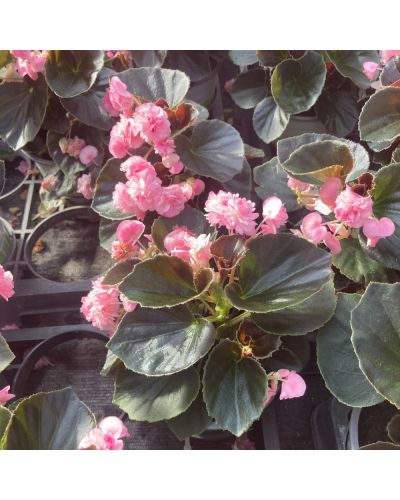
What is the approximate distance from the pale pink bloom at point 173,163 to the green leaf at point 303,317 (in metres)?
0.27

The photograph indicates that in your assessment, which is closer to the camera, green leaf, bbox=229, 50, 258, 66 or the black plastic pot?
the black plastic pot

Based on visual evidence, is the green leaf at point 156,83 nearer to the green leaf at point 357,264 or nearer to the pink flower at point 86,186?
the pink flower at point 86,186

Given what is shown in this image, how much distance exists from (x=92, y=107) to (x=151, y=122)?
0.31 m

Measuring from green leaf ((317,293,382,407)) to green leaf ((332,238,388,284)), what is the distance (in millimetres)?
49

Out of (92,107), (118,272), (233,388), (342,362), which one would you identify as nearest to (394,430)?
(342,362)

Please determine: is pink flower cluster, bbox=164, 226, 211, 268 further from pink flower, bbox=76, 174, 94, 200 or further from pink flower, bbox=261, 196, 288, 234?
pink flower, bbox=76, 174, 94, 200

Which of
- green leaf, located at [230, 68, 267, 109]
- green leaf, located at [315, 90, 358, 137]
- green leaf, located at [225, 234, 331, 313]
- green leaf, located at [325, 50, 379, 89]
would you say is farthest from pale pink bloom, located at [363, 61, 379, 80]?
green leaf, located at [225, 234, 331, 313]

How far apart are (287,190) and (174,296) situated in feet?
1.12

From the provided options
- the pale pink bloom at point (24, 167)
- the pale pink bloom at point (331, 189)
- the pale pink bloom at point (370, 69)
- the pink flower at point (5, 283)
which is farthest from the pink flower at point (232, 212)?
the pale pink bloom at point (24, 167)

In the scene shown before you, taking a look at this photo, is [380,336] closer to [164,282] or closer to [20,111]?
[164,282]

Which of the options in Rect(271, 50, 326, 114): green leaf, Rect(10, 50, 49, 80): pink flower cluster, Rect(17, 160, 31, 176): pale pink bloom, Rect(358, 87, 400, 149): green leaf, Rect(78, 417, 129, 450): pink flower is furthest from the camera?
Rect(17, 160, 31, 176): pale pink bloom

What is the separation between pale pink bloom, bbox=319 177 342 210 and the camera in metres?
0.71

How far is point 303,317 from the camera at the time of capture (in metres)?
0.72

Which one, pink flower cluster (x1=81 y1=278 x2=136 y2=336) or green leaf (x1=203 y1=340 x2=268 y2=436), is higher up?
pink flower cluster (x1=81 y1=278 x2=136 y2=336)
